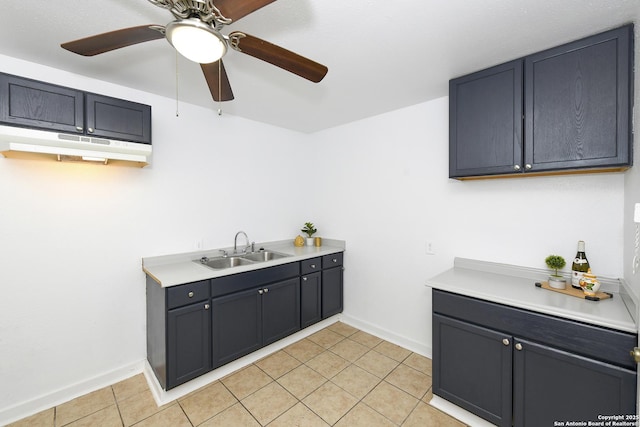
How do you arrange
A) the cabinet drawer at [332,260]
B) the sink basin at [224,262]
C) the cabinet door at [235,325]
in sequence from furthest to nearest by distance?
the cabinet drawer at [332,260] < the sink basin at [224,262] < the cabinet door at [235,325]

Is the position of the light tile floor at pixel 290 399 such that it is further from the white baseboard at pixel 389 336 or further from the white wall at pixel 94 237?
the white wall at pixel 94 237

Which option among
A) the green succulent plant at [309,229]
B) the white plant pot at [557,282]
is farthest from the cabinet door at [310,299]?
the white plant pot at [557,282]

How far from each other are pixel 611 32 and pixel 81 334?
404 centimetres

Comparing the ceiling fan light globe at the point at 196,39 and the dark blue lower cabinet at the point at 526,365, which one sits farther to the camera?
the dark blue lower cabinet at the point at 526,365

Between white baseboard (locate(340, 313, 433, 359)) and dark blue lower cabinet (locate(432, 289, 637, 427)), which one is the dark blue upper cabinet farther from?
white baseboard (locate(340, 313, 433, 359))

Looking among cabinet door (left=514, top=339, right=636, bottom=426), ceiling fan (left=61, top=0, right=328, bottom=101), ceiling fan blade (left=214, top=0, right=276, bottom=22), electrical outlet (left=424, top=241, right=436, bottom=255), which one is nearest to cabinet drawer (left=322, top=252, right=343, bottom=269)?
electrical outlet (left=424, top=241, right=436, bottom=255)

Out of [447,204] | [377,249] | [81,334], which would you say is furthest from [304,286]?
[81,334]

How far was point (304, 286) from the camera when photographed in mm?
2832

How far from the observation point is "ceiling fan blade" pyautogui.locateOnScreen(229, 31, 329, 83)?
1.17 metres

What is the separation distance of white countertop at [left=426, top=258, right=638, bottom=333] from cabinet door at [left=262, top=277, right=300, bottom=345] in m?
1.38

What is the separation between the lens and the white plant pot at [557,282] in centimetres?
170

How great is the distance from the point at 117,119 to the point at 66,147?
37cm

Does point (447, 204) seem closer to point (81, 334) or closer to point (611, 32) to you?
point (611, 32)

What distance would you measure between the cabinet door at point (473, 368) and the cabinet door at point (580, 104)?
3.79 ft
